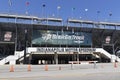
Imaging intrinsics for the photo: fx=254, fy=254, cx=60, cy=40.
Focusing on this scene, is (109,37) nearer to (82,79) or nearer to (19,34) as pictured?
(19,34)

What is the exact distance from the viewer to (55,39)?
88438 mm

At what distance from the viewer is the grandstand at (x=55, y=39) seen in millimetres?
79250

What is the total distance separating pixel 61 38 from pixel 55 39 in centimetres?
238

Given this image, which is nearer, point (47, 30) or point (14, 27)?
point (14, 27)

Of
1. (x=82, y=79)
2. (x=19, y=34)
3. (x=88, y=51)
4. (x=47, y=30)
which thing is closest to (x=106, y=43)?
(x=88, y=51)

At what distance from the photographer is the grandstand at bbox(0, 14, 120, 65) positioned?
260ft

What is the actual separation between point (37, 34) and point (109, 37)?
91.7 ft

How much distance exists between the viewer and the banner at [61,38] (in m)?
86.5

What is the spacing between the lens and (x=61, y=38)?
89.5m

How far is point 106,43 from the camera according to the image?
95.8 meters

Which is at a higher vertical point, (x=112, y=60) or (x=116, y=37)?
(x=116, y=37)

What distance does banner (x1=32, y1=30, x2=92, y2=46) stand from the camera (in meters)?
86.5

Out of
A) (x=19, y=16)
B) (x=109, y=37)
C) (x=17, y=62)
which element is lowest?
(x=17, y=62)

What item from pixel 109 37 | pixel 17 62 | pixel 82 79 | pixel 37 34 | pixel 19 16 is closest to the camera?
pixel 82 79
